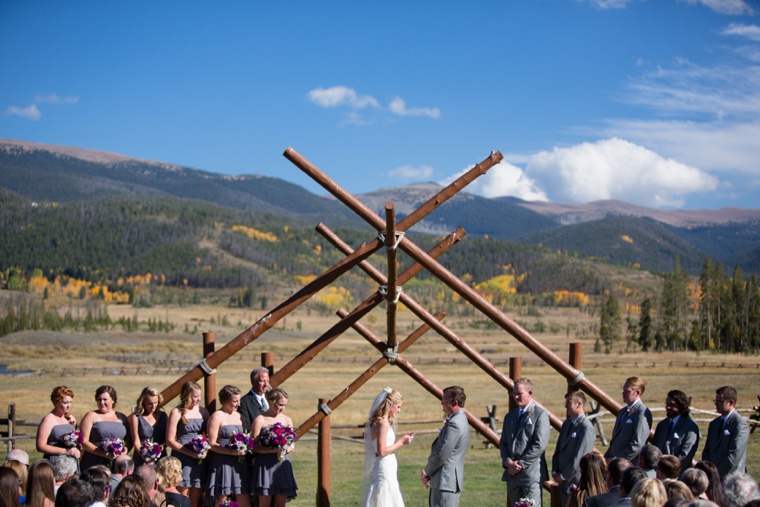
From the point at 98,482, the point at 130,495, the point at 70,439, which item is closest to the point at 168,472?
the point at 98,482

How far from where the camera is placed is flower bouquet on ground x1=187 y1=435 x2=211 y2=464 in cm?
873

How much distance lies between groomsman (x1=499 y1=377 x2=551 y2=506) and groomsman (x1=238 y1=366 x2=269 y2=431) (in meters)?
2.69

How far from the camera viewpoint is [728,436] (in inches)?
323

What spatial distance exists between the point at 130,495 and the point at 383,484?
3.80 meters

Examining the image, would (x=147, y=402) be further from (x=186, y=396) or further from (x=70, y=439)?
(x=70, y=439)

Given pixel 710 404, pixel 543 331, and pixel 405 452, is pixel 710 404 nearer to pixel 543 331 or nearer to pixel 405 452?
pixel 405 452

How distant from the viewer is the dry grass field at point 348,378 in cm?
1740

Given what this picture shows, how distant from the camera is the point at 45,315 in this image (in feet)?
385

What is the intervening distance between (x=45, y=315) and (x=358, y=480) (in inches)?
4407

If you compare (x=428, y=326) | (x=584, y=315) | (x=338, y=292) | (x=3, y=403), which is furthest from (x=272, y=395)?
(x=338, y=292)

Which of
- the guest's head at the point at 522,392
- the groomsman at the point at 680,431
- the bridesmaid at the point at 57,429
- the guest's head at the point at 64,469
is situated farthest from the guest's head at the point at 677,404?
the bridesmaid at the point at 57,429

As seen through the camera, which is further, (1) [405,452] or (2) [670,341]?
(2) [670,341]

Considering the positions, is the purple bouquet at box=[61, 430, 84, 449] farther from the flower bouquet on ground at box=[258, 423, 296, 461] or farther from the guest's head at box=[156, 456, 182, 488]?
the guest's head at box=[156, 456, 182, 488]

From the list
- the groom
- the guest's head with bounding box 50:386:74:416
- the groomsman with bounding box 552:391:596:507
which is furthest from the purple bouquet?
the groomsman with bounding box 552:391:596:507
